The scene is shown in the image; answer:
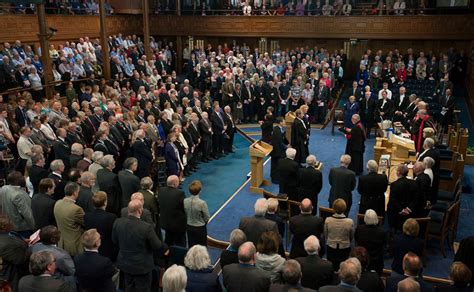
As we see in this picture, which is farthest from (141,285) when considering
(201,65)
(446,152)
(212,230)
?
(201,65)

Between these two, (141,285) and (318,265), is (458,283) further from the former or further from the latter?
(141,285)

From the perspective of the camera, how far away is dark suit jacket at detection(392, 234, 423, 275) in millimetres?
5473

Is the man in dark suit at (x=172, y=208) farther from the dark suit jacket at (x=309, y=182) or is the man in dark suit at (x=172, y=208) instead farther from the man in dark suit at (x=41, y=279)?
the man in dark suit at (x=41, y=279)

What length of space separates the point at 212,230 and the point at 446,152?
553 cm

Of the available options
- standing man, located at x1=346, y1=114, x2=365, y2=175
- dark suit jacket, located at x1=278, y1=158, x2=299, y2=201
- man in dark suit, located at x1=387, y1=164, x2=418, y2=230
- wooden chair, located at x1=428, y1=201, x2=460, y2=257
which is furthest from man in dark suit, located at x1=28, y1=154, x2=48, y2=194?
standing man, located at x1=346, y1=114, x2=365, y2=175

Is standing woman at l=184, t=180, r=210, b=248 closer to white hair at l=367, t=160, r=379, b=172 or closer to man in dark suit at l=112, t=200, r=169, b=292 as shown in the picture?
man in dark suit at l=112, t=200, r=169, b=292

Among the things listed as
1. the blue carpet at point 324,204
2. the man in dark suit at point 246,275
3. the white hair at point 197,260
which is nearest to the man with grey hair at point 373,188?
the blue carpet at point 324,204

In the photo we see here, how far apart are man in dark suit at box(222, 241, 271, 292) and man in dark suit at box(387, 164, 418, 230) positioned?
351cm

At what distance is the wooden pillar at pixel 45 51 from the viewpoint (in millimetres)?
14136

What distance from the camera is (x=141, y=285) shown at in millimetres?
5414

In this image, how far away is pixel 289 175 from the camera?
794 cm

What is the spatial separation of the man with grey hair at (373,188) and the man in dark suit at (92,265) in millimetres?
4282

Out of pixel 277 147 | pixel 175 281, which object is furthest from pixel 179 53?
pixel 175 281

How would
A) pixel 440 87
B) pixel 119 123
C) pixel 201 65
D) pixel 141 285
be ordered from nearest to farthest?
A: pixel 141 285 < pixel 119 123 < pixel 440 87 < pixel 201 65
